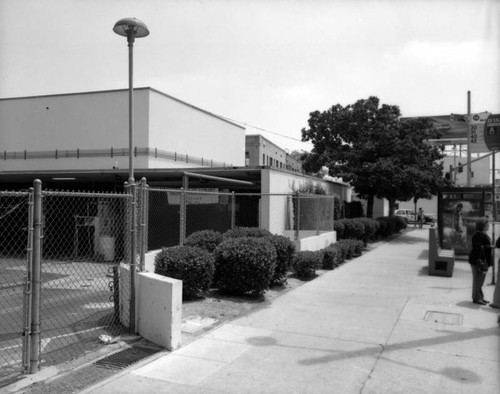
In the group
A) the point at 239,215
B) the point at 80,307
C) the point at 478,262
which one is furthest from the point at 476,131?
the point at 80,307

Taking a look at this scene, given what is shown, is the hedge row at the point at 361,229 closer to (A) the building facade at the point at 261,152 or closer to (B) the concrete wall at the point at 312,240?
(B) the concrete wall at the point at 312,240

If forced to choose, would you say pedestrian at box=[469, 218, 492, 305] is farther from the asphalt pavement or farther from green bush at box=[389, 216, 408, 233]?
green bush at box=[389, 216, 408, 233]

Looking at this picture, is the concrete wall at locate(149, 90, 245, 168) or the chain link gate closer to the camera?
the chain link gate

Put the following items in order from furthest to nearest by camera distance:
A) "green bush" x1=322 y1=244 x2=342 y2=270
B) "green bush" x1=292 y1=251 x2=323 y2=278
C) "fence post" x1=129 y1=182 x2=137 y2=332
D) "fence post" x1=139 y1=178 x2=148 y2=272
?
"green bush" x1=322 y1=244 x2=342 y2=270 → "green bush" x1=292 y1=251 x2=323 y2=278 → "fence post" x1=139 y1=178 x2=148 y2=272 → "fence post" x1=129 y1=182 x2=137 y2=332

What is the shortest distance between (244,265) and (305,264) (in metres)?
3.33

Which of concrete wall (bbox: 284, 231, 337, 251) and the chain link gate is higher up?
concrete wall (bbox: 284, 231, 337, 251)

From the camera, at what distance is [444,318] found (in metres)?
7.77

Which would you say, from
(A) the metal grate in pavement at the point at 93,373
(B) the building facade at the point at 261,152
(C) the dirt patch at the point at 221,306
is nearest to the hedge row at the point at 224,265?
(C) the dirt patch at the point at 221,306

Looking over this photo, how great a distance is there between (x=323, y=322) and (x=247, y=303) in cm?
173

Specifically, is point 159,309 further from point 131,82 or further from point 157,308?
point 131,82

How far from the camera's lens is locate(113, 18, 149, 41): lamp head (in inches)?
313

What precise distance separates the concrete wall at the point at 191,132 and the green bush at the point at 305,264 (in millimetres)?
14013

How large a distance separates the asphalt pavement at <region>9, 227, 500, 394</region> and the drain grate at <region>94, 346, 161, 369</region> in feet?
0.67

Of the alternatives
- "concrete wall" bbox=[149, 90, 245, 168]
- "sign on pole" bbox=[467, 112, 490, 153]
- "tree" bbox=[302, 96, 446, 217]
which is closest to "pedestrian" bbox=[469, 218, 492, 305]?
"sign on pole" bbox=[467, 112, 490, 153]
